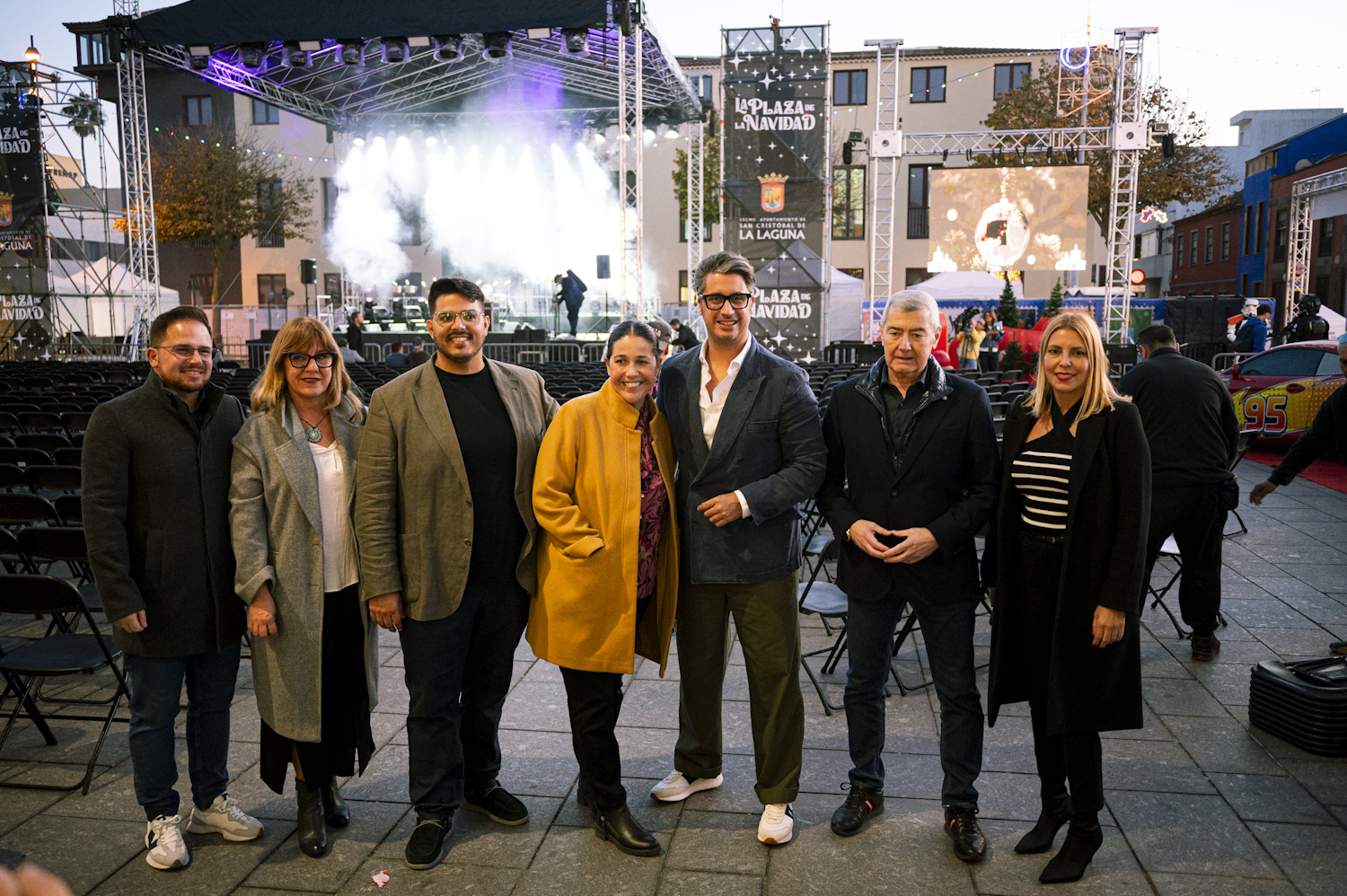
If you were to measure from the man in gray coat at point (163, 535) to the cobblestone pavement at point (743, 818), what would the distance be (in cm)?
44

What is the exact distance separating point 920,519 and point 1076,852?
3.60 ft

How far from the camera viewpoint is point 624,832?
9.85 ft

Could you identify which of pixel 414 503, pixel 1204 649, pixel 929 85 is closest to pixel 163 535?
pixel 414 503

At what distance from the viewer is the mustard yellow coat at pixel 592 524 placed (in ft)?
9.62

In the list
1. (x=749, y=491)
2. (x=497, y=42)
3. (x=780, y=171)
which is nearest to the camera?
(x=749, y=491)

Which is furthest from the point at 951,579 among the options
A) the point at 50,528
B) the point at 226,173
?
the point at 226,173

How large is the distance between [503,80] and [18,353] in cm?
1344

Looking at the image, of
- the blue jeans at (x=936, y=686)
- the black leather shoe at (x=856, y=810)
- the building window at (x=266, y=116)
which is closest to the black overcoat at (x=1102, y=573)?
the blue jeans at (x=936, y=686)

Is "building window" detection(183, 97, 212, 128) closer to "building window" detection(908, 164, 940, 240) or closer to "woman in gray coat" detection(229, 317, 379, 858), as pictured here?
"building window" detection(908, 164, 940, 240)

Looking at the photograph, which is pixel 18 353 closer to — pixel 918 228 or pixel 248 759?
pixel 248 759

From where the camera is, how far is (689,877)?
112 inches

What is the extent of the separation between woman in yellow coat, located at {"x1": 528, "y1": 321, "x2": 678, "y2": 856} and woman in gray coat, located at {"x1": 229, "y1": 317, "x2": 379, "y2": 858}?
652 millimetres

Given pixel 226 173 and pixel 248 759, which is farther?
pixel 226 173

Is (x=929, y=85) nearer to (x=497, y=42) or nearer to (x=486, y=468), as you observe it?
(x=497, y=42)
